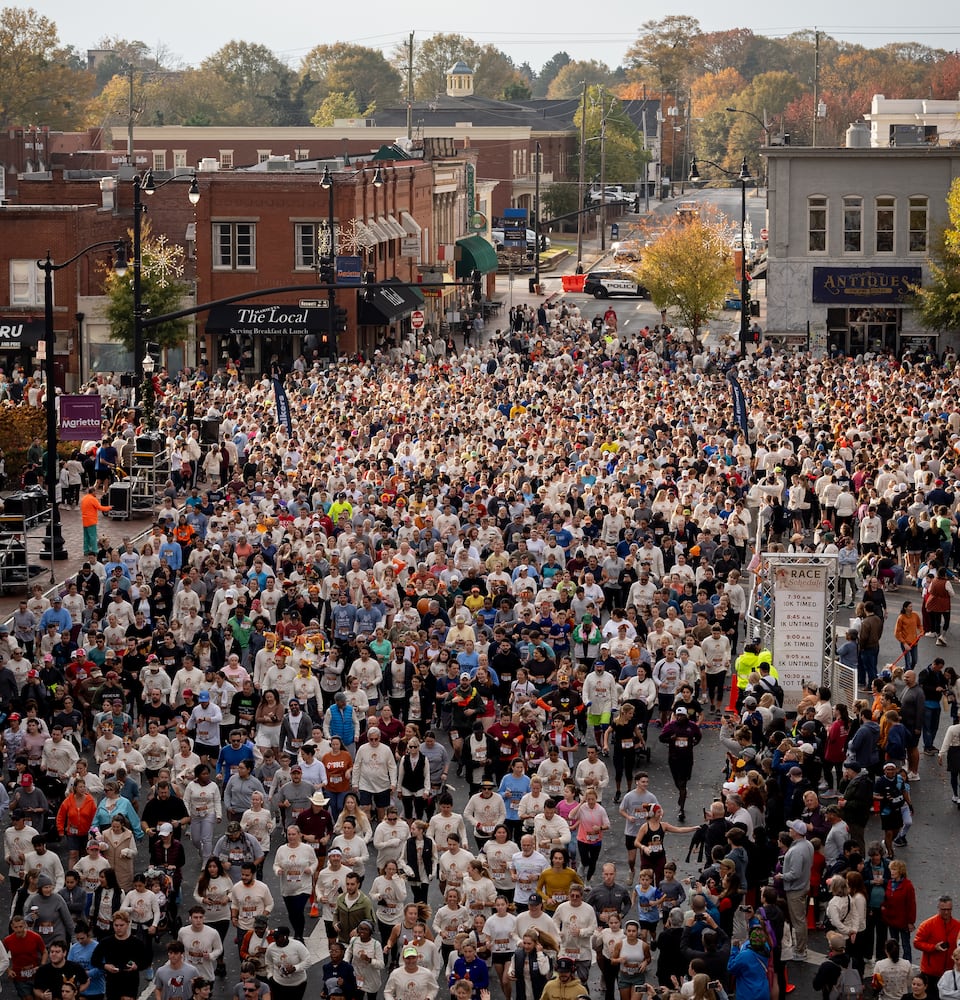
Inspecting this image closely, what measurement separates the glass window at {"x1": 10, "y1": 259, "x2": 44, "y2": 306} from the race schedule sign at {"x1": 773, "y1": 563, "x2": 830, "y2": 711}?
40843 mm

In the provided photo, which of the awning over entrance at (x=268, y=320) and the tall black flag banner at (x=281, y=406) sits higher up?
the awning over entrance at (x=268, y=320)

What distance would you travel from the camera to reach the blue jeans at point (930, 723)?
2089cm

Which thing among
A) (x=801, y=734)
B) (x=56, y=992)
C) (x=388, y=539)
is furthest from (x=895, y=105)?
(x=56, y=992)

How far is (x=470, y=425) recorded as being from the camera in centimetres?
3816

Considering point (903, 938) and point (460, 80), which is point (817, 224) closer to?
point (903, 938)

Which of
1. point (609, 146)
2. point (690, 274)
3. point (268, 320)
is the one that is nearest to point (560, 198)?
point (609, 146)

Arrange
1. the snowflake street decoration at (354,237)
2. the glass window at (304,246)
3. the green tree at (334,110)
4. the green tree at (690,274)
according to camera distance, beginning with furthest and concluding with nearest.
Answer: the green tree at (334,110) < the green tree at (690,274) < the glass window at (304,246) < the snowflake street decoration at (354,237)

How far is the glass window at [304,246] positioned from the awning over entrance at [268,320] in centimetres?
275

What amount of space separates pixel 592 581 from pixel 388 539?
4.31m

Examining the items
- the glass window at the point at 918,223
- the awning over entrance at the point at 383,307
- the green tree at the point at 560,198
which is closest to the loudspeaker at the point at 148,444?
the awning over entrance at the point at 383,307

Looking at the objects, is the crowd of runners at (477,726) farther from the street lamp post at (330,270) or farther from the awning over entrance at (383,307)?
the awning over entrance at (383,307)

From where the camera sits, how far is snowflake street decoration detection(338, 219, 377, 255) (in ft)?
204

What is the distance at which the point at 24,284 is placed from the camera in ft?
194

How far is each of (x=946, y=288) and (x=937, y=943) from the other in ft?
153
